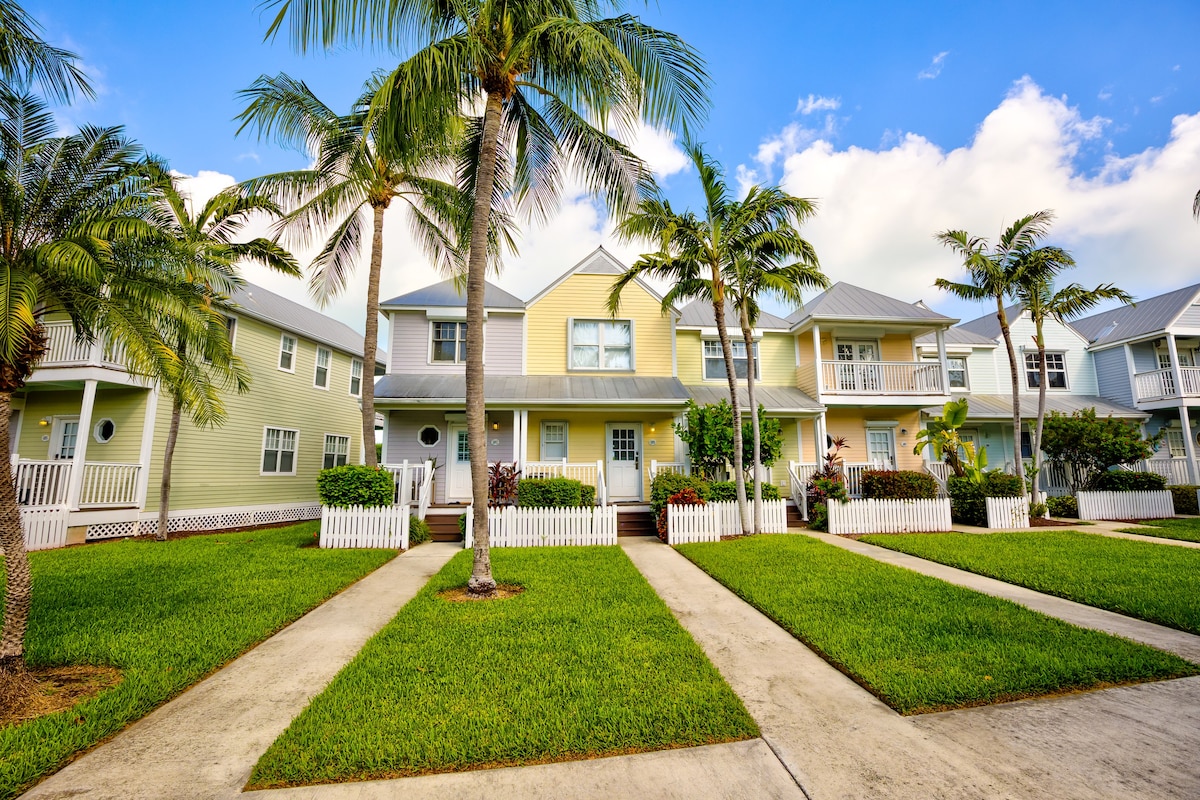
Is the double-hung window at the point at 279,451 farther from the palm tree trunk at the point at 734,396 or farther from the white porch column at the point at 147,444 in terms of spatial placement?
the palm tree trunk at the point at 734,396

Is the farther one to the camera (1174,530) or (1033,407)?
(1033,407)

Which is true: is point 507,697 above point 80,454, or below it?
below

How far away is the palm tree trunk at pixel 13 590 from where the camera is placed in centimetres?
359

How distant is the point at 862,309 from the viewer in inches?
641

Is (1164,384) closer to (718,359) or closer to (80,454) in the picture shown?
(718,359)

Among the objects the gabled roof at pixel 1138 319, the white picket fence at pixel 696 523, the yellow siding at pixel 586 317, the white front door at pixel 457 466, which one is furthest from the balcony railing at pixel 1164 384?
the white front door at pixel 457 466

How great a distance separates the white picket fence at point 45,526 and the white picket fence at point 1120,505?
81.8 ft

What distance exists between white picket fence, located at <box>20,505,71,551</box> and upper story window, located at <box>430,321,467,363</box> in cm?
877

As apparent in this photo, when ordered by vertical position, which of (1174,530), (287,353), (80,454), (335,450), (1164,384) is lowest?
(1174,530)

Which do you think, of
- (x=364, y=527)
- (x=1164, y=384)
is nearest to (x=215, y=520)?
(x=364, y=527)

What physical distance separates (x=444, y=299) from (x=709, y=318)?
8762mm

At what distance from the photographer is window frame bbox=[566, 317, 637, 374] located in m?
15.3

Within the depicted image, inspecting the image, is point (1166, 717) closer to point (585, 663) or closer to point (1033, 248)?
point (585, 663)

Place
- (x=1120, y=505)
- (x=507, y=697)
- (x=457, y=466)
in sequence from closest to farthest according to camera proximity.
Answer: (x=507, y=697), (x=1120, y=505), (x=457, y=466)
